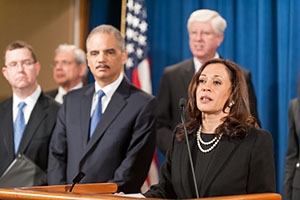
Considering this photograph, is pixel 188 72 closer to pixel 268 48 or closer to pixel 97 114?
pixel 268 48

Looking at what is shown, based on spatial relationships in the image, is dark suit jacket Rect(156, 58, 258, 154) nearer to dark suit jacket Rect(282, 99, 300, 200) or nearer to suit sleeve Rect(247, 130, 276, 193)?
dark suit jacket Rect(282, 99, 300, 200)

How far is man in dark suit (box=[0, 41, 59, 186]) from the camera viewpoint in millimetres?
4121

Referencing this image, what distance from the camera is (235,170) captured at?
2.84 m

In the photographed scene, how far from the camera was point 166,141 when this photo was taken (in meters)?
4.62

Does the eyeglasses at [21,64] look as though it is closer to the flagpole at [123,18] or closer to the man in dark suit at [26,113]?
the man in dark suit at [26,113]

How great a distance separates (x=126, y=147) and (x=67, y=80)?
189cm

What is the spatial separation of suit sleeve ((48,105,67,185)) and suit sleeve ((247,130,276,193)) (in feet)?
4.60

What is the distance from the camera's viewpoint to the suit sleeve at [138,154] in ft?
12.1

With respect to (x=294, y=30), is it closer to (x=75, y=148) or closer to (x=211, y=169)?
(x=75, y=148)

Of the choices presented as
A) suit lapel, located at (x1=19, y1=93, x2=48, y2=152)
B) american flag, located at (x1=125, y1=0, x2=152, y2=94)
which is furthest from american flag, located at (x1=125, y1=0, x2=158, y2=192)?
suit lapel, located at (x1=19, y1=93, x2=48, y2=152)

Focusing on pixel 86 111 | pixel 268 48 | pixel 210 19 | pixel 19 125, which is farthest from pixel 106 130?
pixel 268 48

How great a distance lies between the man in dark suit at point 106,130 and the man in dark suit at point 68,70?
1.48 m

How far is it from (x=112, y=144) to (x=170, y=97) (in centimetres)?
109

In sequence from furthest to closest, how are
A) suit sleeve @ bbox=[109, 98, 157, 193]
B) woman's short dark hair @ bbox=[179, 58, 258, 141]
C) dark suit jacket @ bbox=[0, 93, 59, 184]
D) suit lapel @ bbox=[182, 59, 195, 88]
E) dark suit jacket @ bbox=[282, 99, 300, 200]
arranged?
suit lapel @ bbox=[182, 59, 195, 88] → dark suit jacket @ bbox=[282, 99, 300, 200] → dark suit jacket @ bbox=[0, 93, 59, 184] → suit sleeve @ bbox=[109, 98, 157, 193] → woman's short dark hair @ bbox=[179, 58, 258, 141]
